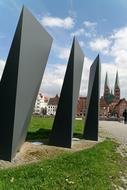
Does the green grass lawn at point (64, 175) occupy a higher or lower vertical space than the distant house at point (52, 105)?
lower

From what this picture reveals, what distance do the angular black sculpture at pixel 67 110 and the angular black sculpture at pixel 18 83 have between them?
2491mm

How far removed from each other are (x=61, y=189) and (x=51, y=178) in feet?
1.96

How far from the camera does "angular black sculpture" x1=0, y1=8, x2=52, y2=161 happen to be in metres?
8.76

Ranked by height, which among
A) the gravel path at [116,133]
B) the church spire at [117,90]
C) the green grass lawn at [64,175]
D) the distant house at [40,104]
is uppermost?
the church spire at [117,90]

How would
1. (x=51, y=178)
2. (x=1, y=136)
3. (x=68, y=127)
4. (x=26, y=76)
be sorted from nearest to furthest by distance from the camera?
(x=51, y=178) → (x=1, y=136) → (x=26, y=76) → (x=68, y=127)

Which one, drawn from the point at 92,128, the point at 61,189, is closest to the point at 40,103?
the point at 92,128

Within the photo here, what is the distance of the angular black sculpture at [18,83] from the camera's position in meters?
8.76

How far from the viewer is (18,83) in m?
9.02

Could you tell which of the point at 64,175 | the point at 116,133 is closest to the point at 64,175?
the point at 64,175

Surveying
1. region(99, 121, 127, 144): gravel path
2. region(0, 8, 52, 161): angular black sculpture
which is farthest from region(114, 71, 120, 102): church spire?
region(0, 8, 52, 161): angular black sculpture

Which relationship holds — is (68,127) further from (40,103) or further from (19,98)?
(40,103)

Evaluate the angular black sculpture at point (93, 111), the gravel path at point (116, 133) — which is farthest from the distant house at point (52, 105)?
the angular black sculpture at point (93, 111)

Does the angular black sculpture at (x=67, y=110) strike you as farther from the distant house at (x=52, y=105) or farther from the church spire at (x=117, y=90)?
the distant house at (x=52, y=105)

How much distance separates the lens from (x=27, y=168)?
24.1 feet
